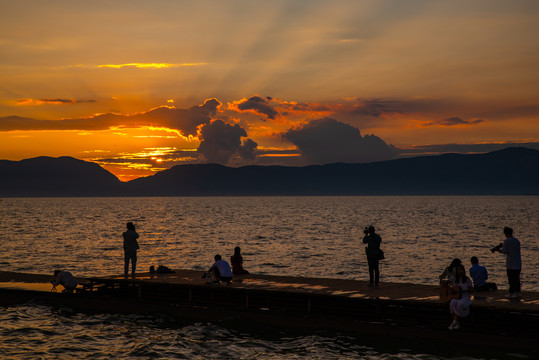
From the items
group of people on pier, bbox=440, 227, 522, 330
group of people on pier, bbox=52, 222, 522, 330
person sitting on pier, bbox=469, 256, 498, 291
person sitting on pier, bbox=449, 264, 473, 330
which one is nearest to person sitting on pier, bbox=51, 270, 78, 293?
group of people on pier, bbox=52, 222, 522, 330

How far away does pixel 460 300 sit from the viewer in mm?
18094

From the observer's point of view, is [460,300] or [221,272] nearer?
[460,300]

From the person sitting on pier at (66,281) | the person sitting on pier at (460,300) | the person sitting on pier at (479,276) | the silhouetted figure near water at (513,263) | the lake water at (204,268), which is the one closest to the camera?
the person sitting on pier at (460,300)

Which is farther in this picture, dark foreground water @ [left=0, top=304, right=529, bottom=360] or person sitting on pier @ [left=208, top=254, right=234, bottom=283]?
person sitting on pier @ [left=208, top=254, right=234, bottom=283]

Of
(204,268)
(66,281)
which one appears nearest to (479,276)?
(66,281)

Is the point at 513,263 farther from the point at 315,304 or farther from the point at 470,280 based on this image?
the point at 315,304

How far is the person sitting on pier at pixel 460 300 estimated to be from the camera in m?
18.0

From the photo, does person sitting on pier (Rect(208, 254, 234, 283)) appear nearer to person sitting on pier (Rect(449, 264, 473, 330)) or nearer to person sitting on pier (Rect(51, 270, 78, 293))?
person sitting on pier (Rect(51, 270, 78, 293))

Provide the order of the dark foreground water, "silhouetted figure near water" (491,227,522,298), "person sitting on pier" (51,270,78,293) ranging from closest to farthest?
the dark foreground water → "silhouetted figure near water" (491,227,522,298) → "person sitting on pier" (51,270,78,293)

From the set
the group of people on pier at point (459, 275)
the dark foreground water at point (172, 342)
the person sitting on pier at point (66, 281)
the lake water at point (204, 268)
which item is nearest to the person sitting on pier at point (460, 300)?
the group of people on pier at point (459, 275)

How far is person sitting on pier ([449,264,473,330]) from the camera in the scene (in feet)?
Answer: 59.2

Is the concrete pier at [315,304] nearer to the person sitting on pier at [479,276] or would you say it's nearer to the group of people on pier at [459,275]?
the group of people on pier at [459,275]

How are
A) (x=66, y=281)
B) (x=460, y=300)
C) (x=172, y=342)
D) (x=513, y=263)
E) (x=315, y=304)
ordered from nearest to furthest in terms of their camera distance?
(x=460, y=300), (x=513, y=263), (x=172, y=342), (x=315, y=304), (x=66, y=281)

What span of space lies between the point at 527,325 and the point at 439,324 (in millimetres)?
2707
